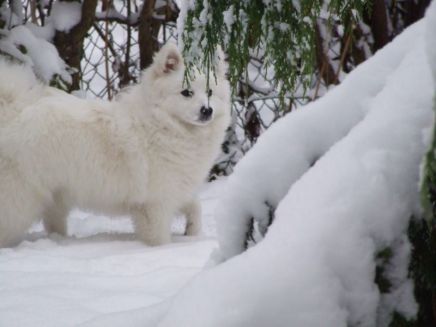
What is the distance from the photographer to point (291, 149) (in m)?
1.08

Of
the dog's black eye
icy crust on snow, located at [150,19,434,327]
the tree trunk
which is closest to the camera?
icy crust on snow, located at [150,19,434,327]

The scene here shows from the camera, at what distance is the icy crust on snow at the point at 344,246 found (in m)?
0.81

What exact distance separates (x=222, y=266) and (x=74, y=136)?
2.67m

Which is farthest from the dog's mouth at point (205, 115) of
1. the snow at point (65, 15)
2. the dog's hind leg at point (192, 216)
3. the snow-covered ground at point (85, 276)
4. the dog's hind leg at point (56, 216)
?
the snow at point (65, 15)

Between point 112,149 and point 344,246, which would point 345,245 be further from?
point 112,149

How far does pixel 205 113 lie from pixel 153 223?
696mm

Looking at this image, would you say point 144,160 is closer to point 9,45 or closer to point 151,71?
point 151,71

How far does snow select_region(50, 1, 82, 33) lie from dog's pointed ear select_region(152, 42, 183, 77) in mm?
1204

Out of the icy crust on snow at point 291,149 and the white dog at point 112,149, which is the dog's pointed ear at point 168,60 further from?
the icy crust on snow at point 291,149

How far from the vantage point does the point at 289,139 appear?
108 centimetres

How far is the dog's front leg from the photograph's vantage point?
3.59m

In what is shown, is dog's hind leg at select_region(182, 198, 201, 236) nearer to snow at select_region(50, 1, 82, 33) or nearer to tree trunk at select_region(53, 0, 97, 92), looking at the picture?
tree trunk at select_region(53, 0, 97, 92)

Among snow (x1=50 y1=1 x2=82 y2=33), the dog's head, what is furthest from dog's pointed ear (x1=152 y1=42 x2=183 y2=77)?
snow (x1=50 y1=1 x2=82 y2=33)

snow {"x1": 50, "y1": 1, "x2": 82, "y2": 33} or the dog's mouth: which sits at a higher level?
snow {"x1": 50, "y1": 1, "x2": 82, "y2": 33}
